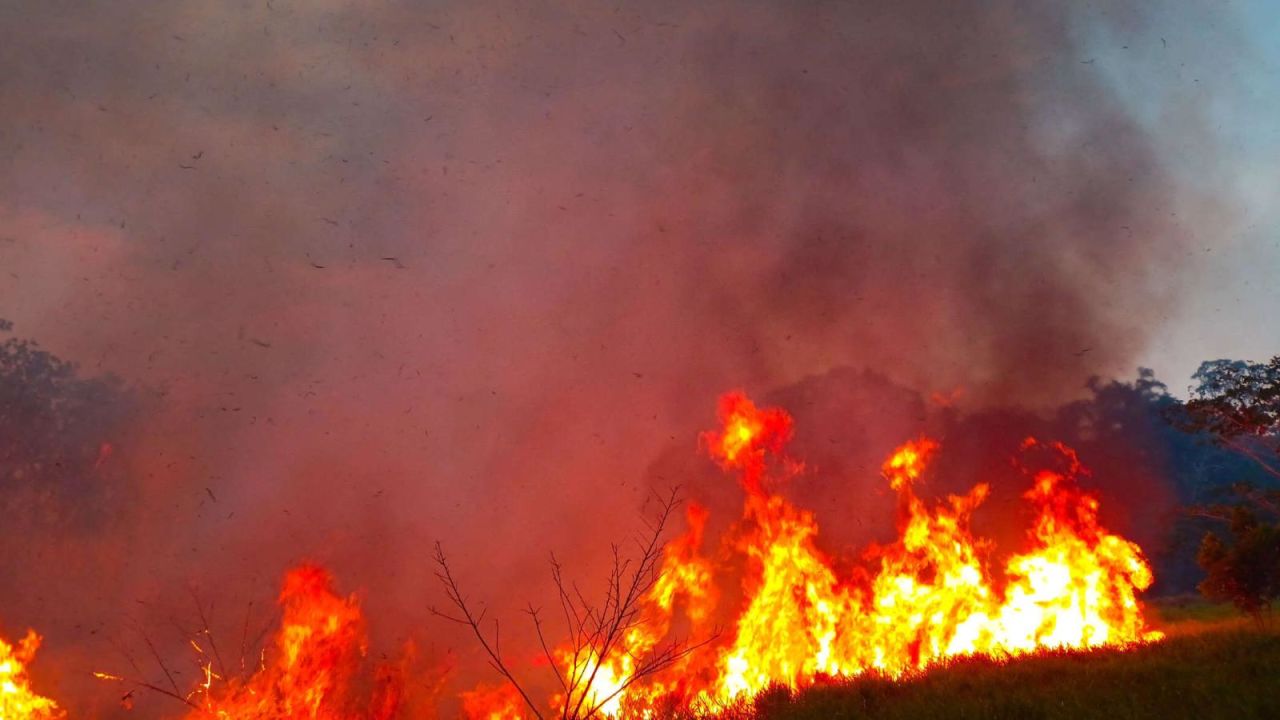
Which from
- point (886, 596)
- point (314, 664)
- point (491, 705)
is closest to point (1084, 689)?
point (886, 596)

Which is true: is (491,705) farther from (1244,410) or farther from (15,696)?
(1244,410)

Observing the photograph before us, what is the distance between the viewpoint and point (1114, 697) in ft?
29.3

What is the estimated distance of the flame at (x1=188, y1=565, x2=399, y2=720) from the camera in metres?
16.0

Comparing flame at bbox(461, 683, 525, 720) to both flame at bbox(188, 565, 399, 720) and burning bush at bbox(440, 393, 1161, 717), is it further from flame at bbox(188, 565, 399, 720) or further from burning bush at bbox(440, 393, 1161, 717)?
flame at bbox(188, 565, 399, 720)

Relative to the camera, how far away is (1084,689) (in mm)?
9555

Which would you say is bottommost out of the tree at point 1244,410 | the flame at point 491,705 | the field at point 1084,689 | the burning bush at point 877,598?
the flame at point 491,705

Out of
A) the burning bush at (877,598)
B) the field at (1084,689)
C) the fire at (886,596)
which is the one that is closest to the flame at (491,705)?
the burning bush at (877,598)

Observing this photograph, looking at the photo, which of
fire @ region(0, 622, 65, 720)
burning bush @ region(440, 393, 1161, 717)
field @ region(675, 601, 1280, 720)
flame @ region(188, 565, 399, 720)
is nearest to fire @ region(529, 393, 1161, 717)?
burning bush @ region(440, 393, 1161, 717)

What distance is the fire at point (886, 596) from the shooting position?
710 inches

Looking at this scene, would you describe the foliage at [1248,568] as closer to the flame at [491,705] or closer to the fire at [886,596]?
the fire at [886,596]

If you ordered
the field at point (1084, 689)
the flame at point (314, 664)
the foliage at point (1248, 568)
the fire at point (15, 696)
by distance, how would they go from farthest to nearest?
the fire at point (15, 696) → the flame at point (314, 664) → the foliage at point (1248, 568) → the field at point (1084, 689)

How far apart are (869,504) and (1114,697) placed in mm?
27073

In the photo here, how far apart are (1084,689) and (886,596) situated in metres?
9.73

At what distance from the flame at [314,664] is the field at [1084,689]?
32.6ft
